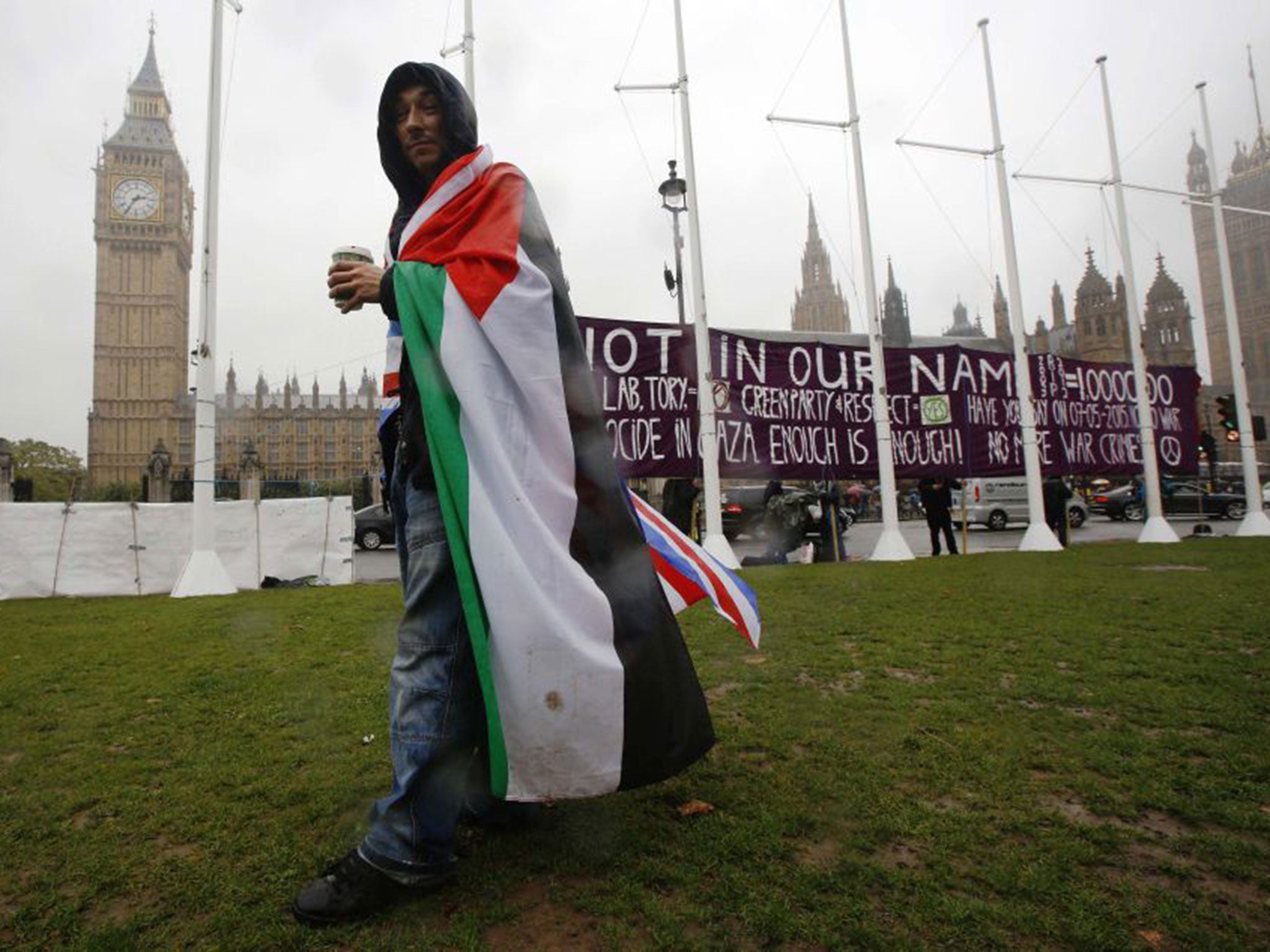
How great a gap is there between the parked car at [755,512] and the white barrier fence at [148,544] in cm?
864

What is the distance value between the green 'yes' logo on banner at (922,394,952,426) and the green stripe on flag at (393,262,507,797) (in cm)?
1312

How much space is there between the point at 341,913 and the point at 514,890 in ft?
1.27

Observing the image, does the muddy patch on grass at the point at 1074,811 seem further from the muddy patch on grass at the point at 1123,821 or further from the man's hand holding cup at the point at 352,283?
the man's hand holding cup at the point at 352,283

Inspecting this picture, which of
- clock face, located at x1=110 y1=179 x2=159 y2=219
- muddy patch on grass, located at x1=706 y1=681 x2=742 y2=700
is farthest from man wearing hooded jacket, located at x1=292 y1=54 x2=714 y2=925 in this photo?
clock face, located at x1=110 y1=179 x2=159 y2=219

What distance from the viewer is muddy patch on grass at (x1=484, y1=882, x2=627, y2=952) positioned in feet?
4.82

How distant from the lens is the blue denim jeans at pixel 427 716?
165cm

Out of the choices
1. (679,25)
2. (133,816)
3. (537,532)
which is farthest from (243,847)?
(679,25)

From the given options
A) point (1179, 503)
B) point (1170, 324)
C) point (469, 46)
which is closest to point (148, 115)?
point (469, 46)

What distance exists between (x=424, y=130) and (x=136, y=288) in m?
113

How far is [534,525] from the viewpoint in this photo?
1690 mm

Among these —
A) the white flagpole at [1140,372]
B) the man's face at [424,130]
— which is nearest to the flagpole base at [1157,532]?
the white flagpole at [1140,372]

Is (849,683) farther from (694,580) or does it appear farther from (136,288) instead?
(136,288)

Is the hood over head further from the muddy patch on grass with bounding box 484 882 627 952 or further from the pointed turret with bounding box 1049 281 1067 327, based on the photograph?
the pointed turret with bounding box 1049 281 1067 327

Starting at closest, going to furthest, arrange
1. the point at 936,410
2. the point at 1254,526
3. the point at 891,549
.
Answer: the point at 891,549, the point at 936,410, the point at 1254,526
